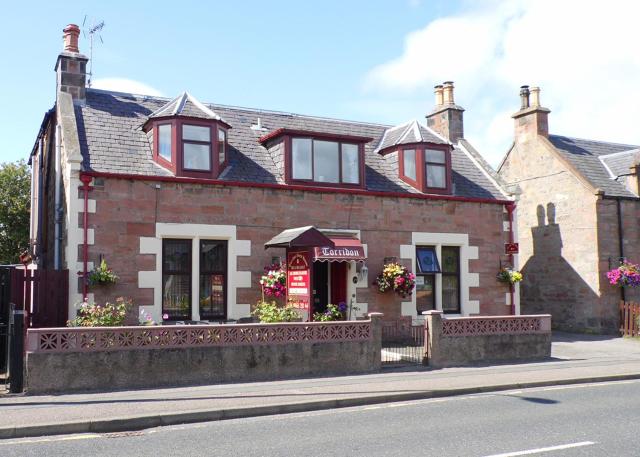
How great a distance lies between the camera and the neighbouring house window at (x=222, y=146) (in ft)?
58.9

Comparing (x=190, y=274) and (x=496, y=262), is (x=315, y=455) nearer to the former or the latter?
(x=190, y=274)

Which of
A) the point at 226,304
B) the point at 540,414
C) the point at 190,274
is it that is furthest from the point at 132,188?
the point at 540,414

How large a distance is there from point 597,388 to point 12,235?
106 ft

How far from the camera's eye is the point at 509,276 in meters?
20.6

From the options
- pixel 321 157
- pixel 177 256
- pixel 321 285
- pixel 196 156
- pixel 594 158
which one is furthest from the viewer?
pixel 594 158

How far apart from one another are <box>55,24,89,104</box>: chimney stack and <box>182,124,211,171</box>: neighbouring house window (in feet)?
11.7

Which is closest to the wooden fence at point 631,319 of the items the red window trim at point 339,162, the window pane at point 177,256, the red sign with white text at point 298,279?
the red window trim at point 339,162

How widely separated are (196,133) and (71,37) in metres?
5.08

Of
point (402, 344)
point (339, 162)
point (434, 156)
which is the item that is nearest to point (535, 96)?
point (434, 156)

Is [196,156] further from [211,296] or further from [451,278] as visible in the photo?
[451,278]

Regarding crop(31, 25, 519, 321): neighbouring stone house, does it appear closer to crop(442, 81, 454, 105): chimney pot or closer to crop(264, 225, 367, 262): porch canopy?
crop(264, 225, 367, 262): porch canopy

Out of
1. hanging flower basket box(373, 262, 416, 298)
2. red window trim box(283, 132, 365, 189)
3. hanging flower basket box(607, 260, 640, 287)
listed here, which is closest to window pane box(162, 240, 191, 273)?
red window trim box(283, 132, 365, 189)

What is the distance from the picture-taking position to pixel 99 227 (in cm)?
1595

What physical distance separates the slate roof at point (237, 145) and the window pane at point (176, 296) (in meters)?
2.80
